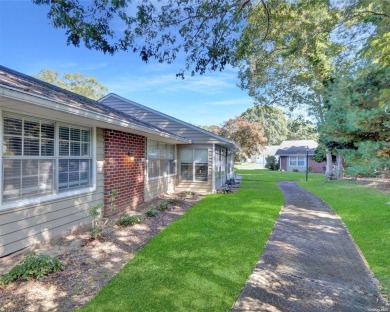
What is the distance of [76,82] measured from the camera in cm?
3938

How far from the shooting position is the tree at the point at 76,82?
120 ft

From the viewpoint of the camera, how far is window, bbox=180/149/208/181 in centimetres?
1402

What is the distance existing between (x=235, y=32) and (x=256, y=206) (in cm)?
630

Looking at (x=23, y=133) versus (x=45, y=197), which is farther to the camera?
(x=45, y=197)

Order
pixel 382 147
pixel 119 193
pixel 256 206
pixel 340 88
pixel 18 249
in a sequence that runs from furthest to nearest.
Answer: pixel 256 206 → pixel 119 193 → pixel 18 249 → pixel 340 88 → pixel 382 147

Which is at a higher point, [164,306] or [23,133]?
[23,133]

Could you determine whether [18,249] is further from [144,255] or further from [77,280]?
[144,255]

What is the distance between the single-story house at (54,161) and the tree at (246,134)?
23.8m

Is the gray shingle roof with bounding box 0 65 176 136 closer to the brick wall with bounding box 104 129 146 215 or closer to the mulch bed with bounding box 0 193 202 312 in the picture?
the brick wall with bounding box 104 129 146 215

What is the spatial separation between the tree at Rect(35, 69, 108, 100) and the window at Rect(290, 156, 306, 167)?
106ft

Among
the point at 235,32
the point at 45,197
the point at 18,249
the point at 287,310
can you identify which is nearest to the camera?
the point at 287,310

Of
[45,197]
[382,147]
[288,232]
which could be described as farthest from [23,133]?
[288,232]

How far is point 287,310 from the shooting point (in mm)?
3258

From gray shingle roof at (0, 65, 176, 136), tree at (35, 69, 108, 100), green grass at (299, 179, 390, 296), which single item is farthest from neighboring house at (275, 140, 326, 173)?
gray shingle roof at (0, 65, 176, 136)
